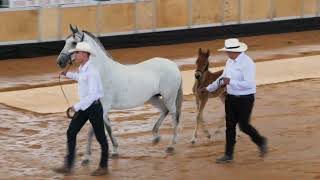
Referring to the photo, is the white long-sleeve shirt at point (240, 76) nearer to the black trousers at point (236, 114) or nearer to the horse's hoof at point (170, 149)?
the black trousers at point (236, 114)

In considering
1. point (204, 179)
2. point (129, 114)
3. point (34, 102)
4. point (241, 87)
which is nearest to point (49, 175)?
point (204, 179)

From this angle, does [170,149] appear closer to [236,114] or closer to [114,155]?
[114,155]

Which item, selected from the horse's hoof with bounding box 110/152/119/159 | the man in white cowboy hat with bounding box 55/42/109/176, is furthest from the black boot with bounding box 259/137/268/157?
the man in white cowboy hat with bounding box 55/42/109/176

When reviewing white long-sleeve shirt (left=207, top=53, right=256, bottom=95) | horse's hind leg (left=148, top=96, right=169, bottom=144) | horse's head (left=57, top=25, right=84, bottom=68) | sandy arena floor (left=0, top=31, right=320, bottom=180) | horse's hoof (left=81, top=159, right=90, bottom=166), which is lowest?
sandy arena floor (left=0, top=31, right=320, bottom=180)

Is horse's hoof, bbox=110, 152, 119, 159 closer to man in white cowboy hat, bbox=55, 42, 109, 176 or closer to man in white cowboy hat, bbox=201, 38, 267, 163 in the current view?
man in white cowboy hat, bbox=55, 42, 109, 176

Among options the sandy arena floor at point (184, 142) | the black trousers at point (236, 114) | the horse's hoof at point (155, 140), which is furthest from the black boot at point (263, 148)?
the horse's hoof at point (155, 140)

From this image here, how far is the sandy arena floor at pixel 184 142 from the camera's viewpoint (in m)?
10.6

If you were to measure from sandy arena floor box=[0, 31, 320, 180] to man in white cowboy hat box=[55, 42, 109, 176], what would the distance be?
272 millimetres

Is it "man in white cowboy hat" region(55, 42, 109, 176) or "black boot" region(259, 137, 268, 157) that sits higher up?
"man in white cowboy hat" region(55, 42, 109, 176)

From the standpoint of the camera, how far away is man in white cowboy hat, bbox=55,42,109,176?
1000 centimetres

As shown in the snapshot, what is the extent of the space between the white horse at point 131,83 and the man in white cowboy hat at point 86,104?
697 mm

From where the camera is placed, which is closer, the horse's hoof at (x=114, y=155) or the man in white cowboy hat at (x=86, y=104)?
the man in white cowboy hat at (x=86, y=104)

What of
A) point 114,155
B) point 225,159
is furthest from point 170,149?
point 225,159

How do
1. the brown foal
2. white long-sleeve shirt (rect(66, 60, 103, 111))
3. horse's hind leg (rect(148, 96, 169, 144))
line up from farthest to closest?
the brown foal < horse's hind leg (rect(148, 96, 169, 144)) < white long-sleeve shirt (rect(66, 60, 103, 111))
